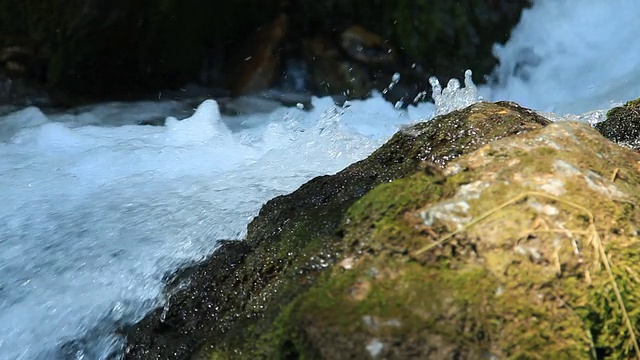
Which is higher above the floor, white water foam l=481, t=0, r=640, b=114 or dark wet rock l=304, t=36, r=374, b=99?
white water foam l=481, t=0, r=640, b=114

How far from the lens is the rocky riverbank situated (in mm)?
1368

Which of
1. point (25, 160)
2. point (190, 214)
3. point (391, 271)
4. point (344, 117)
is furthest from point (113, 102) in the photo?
point (391, 271)

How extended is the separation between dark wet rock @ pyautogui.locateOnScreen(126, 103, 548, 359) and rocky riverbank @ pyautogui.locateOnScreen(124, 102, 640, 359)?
1 centimetres

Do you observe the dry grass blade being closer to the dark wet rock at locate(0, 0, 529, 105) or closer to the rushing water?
the rushing water

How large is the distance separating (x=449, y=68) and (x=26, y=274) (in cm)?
517

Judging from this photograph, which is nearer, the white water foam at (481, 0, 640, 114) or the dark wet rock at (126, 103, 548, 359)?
the dark wet rock at (126, 103, 548, 359)

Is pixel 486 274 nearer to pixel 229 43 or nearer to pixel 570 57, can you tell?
pixel 229 43

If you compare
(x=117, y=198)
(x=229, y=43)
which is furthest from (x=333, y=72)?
(x=117, y=198)

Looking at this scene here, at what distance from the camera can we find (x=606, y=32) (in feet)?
25.0

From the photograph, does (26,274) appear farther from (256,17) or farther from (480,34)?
(480,34)

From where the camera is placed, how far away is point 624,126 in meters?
3.33

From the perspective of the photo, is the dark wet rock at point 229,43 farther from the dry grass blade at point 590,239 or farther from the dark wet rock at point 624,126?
the dry grass blade at point 590,239

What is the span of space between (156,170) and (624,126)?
9.87 ft

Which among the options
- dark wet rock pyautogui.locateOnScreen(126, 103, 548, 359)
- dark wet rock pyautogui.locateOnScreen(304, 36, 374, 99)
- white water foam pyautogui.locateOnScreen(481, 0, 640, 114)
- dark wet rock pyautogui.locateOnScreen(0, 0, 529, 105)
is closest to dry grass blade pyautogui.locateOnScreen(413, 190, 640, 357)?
dark wet rock pyautogui.locateOnScreen(126, 103, 548, 359)
